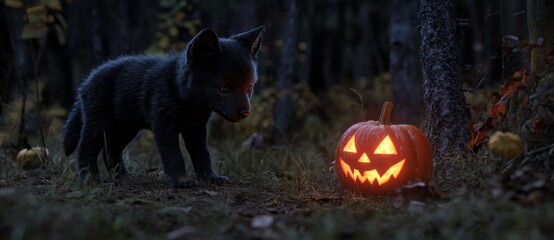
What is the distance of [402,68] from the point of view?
24.5 feet

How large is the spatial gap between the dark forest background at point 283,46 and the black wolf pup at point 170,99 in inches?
36.2

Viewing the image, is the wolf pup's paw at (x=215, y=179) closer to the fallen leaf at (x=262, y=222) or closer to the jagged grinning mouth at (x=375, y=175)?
the jagged grinning mouth at (x=375, y=175)

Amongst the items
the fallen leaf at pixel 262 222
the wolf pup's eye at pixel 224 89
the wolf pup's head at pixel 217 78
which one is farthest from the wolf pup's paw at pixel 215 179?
the fallen leaf at pixel 262 222

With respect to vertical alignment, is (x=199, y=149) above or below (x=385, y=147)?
below

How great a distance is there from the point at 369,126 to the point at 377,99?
29.9 ft

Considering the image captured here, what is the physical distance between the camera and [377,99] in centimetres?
1369

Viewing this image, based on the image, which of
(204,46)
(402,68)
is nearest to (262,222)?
(204,46)

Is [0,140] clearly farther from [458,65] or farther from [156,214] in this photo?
[458,65]

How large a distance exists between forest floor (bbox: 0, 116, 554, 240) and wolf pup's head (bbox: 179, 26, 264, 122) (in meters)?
0.72

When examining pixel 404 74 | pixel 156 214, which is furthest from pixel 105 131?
pixel 404 74

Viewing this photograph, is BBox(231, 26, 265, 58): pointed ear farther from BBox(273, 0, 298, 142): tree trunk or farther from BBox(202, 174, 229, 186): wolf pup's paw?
BBox(273, 0, 298, 142): tree trunk

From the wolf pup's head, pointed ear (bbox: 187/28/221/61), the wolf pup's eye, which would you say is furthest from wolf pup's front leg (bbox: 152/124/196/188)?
pointed ear (bbox: 187/28/221/61)

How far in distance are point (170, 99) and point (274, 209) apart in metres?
1.47

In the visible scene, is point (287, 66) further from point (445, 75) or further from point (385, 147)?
point (385, 147)
